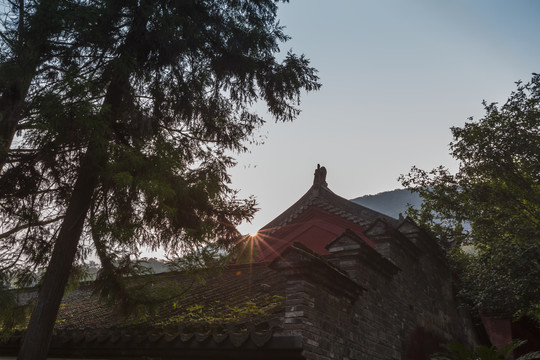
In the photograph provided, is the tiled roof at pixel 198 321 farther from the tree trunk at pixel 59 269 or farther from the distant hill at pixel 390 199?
the distant hill at pixel 390 199

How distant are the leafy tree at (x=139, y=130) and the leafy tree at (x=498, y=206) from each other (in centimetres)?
510

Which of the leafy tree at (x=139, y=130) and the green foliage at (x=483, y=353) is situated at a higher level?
the leafy tree at (x=139, y=130)

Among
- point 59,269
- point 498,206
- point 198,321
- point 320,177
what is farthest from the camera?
point 320,177

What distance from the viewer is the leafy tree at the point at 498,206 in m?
9.52

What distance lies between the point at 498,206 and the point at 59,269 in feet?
30.1

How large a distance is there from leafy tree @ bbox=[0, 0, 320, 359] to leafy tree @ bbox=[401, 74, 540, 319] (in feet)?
16.7

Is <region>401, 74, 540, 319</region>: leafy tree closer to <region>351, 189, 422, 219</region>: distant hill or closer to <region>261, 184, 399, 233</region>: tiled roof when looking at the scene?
<region>261, 184, 399, 233</region>: tiled roof

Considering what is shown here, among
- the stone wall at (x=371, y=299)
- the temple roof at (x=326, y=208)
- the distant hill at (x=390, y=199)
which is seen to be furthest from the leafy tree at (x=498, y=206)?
the distant hill at (x=390, y=199)

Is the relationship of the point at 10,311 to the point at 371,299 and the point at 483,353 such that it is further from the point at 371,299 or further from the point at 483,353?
the point at 483,353

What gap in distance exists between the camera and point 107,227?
19.1 feet

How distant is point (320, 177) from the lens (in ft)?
57.2

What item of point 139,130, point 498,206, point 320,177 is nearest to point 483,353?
point 498,206

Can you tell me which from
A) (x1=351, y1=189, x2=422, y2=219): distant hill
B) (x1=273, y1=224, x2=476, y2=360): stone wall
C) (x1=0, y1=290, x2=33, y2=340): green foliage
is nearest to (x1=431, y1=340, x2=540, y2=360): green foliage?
(x1=273, y1=224, x2=476, y2=360): stone wall

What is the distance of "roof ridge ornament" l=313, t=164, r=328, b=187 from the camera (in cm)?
1706
